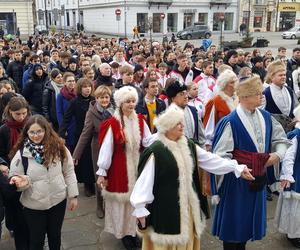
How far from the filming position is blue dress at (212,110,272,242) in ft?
12.9

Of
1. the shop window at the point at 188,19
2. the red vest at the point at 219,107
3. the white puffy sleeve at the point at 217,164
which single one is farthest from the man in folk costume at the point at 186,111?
the shop window at the point at 188,19

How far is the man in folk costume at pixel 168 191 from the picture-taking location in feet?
11.3

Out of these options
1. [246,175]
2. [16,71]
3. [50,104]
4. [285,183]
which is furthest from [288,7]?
[246,175]

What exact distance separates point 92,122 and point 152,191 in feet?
7.44

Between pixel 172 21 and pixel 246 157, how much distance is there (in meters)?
49.3

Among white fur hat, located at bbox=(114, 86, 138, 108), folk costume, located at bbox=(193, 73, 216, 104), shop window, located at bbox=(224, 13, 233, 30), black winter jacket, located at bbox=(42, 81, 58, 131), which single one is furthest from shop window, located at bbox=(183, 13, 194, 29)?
white fur hat, located at bbox=(114, 86, 138, 108)

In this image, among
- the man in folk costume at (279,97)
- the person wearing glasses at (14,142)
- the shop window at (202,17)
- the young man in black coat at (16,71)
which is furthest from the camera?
the shop window at (202,17)

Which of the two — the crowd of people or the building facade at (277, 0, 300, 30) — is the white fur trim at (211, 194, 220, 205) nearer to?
the crowd of people

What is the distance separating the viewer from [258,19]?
58344mm

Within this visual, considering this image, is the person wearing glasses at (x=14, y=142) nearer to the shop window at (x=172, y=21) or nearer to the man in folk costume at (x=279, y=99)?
the man in folk costume at (x=279, y=99)

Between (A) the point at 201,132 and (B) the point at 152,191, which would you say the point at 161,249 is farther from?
(A) the point at 201,132

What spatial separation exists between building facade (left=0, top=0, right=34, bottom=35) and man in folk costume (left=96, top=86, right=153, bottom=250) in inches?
1985

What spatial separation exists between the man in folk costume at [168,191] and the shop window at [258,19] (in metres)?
58.6

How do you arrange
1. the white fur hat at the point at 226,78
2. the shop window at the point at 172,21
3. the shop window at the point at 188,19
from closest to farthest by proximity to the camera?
1. the white fur hat at the point at 226,78
2. the shop window at the point at 172,21
3. the shop window at the point at 188,19
